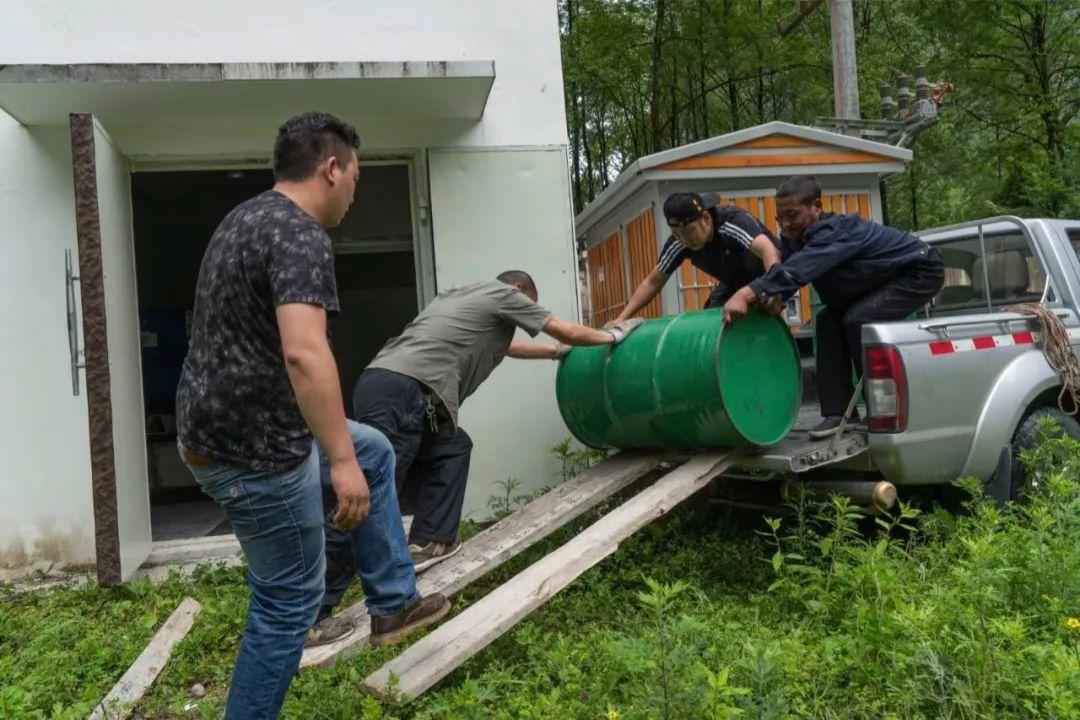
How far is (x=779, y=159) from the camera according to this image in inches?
350

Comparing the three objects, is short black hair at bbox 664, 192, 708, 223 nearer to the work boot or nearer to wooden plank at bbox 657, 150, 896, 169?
the work boot

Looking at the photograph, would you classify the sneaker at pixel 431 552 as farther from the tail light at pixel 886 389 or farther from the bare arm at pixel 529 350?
the tail light at pixel 886 389

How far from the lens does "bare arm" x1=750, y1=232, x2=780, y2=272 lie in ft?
16.3

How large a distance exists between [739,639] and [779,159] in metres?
6.38

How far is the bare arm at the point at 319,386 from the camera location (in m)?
2.41

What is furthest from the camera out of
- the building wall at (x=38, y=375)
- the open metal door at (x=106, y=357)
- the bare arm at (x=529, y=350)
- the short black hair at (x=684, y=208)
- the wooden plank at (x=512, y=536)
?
the building wall at (x=38, y=375)

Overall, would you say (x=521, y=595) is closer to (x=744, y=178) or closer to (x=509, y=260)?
(x=509, y=260)

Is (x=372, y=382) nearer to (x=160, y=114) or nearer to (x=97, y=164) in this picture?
(x=97, y=164)

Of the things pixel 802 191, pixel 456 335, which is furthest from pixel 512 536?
pixel 802 191

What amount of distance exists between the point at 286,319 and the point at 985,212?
18.4 meters

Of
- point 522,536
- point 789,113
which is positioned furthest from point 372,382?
point 789,113

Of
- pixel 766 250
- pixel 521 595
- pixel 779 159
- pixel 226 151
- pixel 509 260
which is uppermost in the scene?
pixel 779 159

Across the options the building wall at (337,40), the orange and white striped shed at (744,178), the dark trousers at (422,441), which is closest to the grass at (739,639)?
the dark trousers at (422,441)

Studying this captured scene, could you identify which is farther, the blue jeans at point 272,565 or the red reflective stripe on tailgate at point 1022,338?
the red reflective stripe on tailgate at point 1022,338
